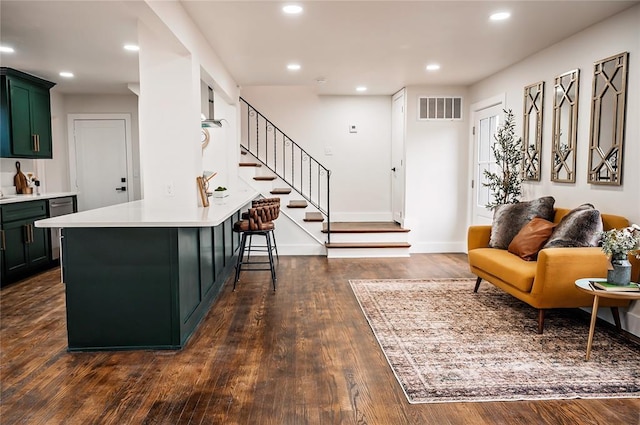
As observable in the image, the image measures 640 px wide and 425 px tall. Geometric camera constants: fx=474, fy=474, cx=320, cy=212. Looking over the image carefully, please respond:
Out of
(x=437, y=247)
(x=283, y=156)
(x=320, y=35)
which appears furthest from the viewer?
(x=283, y=156)

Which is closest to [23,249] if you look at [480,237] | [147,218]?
[147,218]

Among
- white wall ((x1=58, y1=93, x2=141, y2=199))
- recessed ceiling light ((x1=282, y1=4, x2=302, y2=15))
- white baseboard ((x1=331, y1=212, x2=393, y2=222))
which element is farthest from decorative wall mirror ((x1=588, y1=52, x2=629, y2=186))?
white wall ((x1=58, y1=93, x2=141, y2=199))

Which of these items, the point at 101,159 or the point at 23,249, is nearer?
the point at 23,249

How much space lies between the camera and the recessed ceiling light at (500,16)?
379 centimetres

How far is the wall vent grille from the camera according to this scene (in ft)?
23.2

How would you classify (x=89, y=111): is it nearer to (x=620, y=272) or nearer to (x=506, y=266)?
(x=506, y=266)

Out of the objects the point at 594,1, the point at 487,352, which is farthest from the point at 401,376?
the point at 594,1

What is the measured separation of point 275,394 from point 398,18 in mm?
3045

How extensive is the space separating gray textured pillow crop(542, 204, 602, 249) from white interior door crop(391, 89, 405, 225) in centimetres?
357

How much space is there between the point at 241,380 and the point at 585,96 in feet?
12.3

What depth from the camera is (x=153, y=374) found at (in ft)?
9.30

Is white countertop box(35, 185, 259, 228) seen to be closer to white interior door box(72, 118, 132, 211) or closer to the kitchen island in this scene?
the kitchen island

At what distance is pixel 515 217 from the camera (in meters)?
4.57

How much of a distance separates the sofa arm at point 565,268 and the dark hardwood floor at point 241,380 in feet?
3.33
